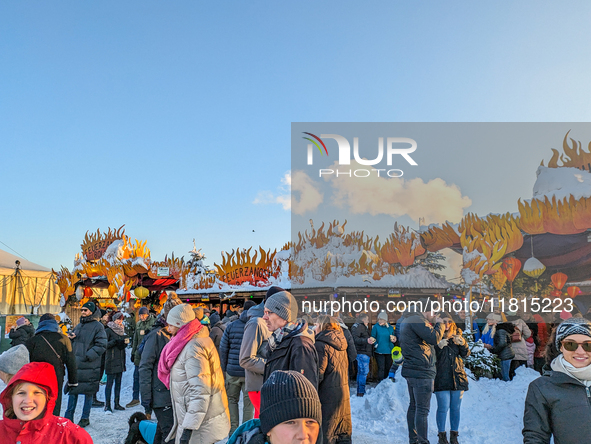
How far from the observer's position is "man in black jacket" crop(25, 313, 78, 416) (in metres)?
4.75

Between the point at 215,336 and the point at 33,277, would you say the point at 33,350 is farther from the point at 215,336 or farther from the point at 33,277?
the point at 33,277

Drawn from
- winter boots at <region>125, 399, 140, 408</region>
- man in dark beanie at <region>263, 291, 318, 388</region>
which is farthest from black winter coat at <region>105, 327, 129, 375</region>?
man in dark beanie at <region>263, 291, 318, 388</region>

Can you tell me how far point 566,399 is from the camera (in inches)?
89.2

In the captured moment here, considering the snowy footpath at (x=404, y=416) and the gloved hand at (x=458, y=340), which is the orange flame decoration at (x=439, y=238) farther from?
the gloved hand at (x=458, y=340)

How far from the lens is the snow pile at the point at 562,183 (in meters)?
10.7

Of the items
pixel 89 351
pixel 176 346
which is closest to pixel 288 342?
pixel 176 346

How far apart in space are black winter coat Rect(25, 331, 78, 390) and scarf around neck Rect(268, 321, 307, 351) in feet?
10.4

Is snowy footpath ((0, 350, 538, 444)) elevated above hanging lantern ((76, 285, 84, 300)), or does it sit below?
below

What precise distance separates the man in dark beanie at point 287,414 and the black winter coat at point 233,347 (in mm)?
3489

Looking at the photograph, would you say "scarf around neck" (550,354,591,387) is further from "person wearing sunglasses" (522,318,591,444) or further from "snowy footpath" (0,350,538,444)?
"snowy footpath" (0,350,538,444)

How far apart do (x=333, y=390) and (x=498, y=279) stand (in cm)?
960

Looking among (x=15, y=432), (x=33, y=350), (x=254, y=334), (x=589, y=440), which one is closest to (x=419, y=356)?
(x=254, y=334)

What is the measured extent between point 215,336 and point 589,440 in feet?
16.6

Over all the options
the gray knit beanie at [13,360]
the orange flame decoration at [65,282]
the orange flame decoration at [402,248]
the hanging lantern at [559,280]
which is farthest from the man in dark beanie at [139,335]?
the orange flame decoration at [65,282]
